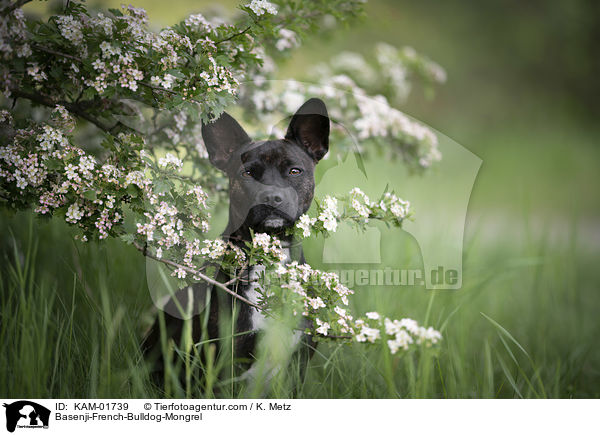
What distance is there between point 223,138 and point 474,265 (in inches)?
81.2

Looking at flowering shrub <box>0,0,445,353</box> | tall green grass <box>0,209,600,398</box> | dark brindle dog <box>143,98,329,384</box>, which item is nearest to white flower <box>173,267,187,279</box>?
flowering shrub <box>0,0,445,353</box>

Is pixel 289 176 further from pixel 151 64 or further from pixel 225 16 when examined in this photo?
pixel 225 16

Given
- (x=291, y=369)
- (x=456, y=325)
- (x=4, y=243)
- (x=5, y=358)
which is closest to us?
(x=5, y=358)

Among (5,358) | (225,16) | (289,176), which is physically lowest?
(5,358)

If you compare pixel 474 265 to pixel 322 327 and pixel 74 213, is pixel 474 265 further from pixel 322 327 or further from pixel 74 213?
pixel 74 213

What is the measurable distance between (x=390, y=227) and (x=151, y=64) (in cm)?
127

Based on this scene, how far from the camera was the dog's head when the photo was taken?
1995 millimetres

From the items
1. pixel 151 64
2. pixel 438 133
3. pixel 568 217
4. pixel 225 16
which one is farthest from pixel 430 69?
pixel 151 64

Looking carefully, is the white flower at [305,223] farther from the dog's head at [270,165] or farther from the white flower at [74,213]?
the white flower at [74,213]

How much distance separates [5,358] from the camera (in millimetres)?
1896

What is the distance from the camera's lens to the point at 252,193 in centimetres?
205

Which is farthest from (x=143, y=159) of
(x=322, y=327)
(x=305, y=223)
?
(x=322, y=327)
